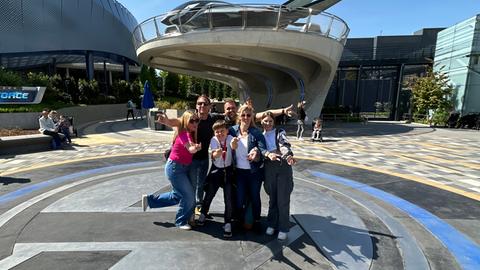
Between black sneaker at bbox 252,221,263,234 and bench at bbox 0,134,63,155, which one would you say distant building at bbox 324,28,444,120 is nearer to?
bench at bbox 0,134,63,155

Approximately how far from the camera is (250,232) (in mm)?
3994

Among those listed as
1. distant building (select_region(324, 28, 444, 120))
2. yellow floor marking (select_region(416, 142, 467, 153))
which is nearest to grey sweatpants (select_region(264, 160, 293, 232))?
yellow floor marking (select_region(416, 142, 467, 153))

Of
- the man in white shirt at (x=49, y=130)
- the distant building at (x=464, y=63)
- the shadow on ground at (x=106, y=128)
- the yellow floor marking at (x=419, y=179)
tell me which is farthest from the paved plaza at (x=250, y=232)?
the distant building at (x=464, y=63)

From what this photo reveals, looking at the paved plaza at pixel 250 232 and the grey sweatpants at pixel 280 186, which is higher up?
the grey sweatpants at pixel 280 186

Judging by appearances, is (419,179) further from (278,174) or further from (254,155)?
(254,155)

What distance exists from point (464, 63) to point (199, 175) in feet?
88.3

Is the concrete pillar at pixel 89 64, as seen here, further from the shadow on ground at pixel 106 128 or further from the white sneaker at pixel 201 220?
the white sneaker at pixel 201 220

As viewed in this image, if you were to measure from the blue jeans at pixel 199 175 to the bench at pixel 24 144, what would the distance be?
9.17 metres

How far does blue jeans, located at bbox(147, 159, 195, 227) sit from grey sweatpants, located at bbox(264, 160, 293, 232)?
1105mm

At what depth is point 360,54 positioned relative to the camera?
31.0 m

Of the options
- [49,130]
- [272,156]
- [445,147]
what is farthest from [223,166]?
[445,147]

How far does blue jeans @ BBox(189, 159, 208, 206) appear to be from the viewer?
409 centimetres

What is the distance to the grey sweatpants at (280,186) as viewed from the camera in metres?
3.65

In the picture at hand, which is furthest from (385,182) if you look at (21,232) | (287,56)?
(287,56)
